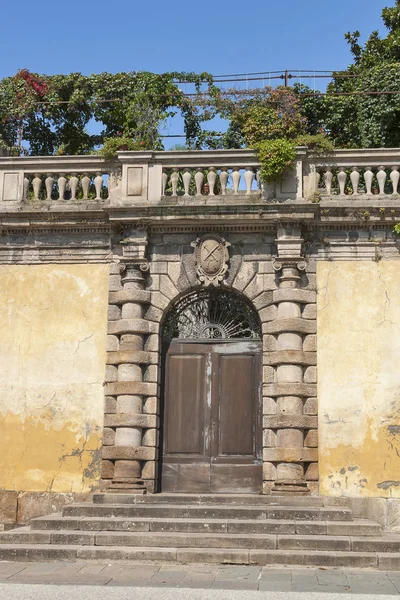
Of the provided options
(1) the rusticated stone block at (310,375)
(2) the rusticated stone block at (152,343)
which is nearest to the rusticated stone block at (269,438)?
(1) the rusticated stone block at (310,375)

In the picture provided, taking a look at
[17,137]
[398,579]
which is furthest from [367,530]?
[17,137]

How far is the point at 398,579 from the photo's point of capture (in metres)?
8.21

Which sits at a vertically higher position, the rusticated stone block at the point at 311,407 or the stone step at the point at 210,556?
the rusticated stone block at the point at 311,407

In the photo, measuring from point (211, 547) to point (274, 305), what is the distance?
4074mm

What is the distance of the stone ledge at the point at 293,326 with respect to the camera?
11570 mm

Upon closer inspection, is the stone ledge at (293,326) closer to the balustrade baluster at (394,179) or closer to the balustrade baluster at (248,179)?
the balustrade baluster at (248,179)

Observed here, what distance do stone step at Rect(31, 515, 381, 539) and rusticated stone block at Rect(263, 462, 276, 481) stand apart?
1.30m

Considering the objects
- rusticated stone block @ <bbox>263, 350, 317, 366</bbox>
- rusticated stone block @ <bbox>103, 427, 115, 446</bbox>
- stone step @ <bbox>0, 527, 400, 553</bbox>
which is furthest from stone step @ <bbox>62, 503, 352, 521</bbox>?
rusticated stone block @ <bbox>263, 350, 317, 366</bbox>

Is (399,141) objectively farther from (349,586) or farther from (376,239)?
(349,586)

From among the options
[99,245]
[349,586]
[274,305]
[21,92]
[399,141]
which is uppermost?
[21,92]

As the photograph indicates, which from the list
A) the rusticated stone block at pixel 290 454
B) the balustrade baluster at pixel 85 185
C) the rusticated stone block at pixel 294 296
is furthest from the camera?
the balustrade baluster at pixel 85 185

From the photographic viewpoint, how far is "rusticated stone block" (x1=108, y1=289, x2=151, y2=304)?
12.0m

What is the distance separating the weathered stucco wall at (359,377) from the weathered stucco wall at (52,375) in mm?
3567

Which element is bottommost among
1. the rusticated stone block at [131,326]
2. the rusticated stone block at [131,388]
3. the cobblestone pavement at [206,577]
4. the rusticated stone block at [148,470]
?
the cobblestone pavement at [206,577]
